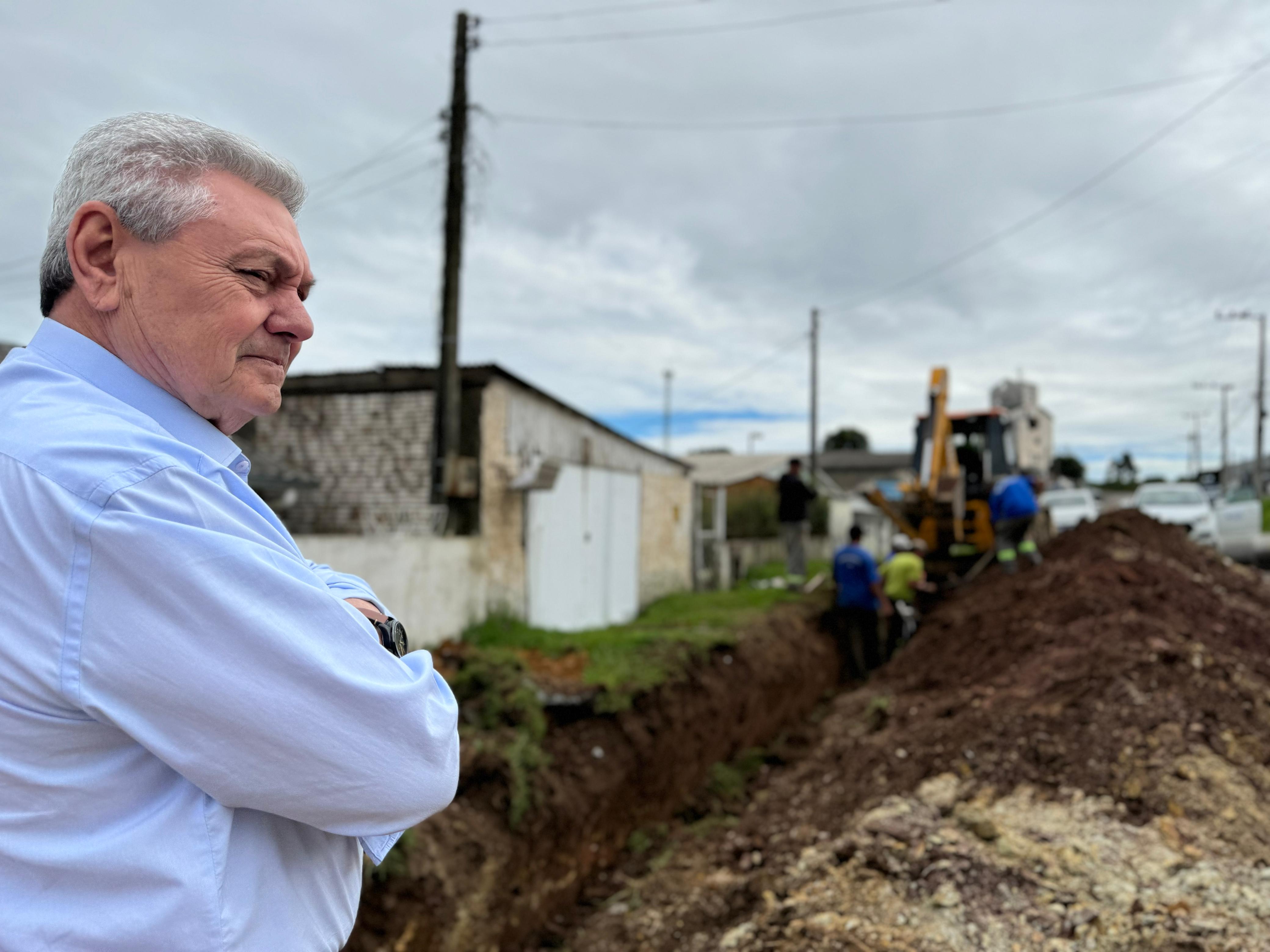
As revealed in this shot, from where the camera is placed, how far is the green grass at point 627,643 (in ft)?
26.4

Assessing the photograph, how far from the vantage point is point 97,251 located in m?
1.20

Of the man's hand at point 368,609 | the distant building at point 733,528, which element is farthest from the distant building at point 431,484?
the man's hand at point 368,609

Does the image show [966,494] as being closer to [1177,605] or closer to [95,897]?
[1177,605]

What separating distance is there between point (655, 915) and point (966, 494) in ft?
Result: 34.9

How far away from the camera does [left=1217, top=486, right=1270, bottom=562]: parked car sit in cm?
1916

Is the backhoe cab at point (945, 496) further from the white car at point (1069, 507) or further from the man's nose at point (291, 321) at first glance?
the man's nose at point (291, 321)

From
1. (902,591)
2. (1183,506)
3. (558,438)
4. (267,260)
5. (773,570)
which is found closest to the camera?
(267,260)

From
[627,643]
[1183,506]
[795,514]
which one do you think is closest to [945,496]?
[795,514]

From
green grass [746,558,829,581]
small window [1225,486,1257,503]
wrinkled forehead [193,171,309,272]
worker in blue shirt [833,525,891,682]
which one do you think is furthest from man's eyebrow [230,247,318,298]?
small window [1225,486,1257,503]

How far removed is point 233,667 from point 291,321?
22.2 inches

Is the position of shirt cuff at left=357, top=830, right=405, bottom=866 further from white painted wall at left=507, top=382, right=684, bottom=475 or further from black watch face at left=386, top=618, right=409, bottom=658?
white painted wall at left=507, top=382, right=684, bottom=475

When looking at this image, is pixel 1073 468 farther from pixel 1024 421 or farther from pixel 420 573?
pixel 420 573

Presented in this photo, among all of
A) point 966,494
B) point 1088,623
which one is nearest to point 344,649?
point 1088,623

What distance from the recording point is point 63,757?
40.6 inches
